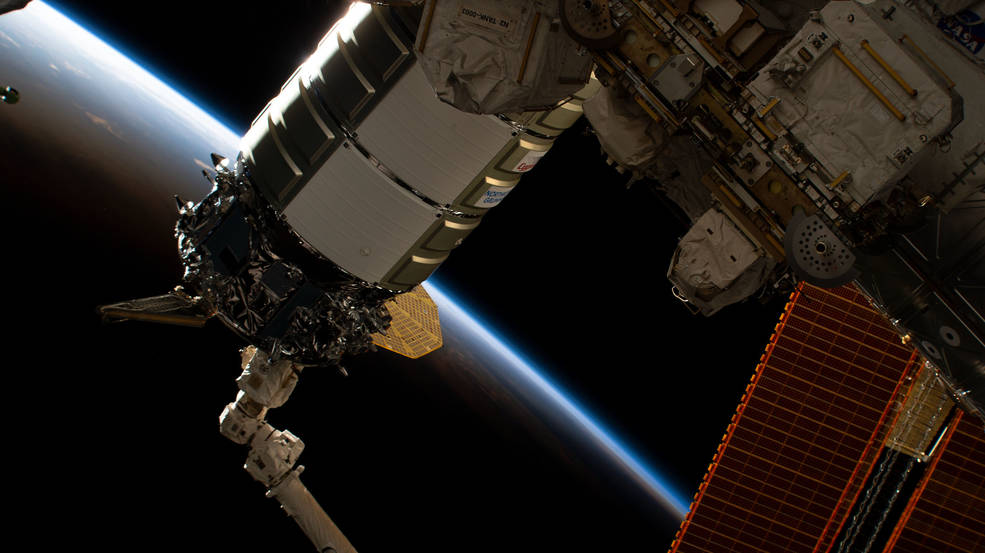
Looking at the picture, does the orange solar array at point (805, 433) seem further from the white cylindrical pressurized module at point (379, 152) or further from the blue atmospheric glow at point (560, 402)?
the blue atmospheric glow at point (560, 402)

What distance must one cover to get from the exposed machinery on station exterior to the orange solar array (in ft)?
6.86

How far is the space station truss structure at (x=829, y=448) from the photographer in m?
4.43

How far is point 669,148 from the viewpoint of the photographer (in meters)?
2.51

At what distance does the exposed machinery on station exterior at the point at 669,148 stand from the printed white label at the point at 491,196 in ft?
0.04

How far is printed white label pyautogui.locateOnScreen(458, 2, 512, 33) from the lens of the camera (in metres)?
2.17

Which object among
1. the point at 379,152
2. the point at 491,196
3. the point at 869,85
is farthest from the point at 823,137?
the point at 379,152

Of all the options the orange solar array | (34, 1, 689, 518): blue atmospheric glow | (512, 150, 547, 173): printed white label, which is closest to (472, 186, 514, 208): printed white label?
(512, 150, 547, 173): printed white label

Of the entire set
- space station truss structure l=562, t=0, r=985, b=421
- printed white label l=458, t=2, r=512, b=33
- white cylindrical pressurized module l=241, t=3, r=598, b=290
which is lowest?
white cylindrical pressurized module l=241, t=3, r=598, b=290

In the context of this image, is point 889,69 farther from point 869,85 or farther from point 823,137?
point 823,137

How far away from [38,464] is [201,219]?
10.3 feet

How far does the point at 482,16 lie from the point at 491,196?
108 centimetres

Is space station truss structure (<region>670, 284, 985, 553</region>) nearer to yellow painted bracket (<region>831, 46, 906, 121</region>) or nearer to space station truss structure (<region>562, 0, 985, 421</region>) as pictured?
space station truss structure (<region>562, 0, 985, 421</region>)

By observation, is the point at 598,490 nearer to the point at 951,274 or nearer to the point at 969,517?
the point at 969,517

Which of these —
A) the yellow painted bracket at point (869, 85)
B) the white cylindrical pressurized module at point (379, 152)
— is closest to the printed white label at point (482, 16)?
the white cylindrical pressurized module at point (379, 152)
